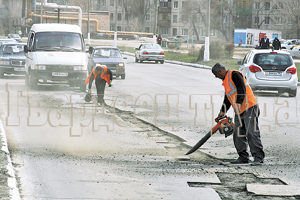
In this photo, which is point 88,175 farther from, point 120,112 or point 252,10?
point 252,10

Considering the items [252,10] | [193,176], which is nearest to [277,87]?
[193,176]

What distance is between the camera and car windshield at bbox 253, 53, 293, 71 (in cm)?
1738

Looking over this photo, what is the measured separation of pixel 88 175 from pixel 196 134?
12.7 ft

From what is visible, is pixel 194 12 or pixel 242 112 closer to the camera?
pixel 242 112

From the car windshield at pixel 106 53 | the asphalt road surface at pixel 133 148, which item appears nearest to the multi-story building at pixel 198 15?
the car windshield at pixel 106 53

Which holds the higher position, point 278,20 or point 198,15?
point 198,15

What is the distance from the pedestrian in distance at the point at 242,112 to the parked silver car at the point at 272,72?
9.78m

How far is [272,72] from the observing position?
1736 centimetres

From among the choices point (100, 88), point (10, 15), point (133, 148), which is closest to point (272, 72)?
point (100, 88)

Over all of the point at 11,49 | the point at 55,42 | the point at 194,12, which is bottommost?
the point at 11,49

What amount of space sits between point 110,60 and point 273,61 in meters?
8.71

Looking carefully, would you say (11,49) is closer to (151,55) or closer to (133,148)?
(151,55)

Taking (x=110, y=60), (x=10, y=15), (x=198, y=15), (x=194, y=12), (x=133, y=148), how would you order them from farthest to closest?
(x=10, y=15) < (x=198, y=15) < (x=194, y=12) < (x=110, y=60) < (x=133, y=148)

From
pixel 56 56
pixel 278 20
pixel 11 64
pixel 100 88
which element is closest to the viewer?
pixel 100 88
